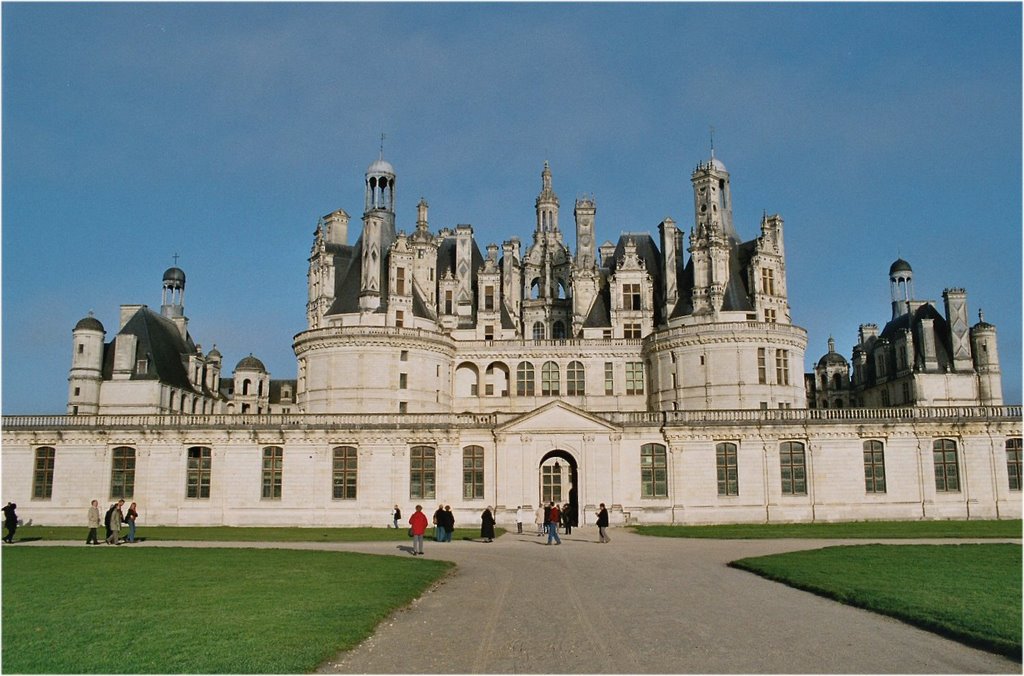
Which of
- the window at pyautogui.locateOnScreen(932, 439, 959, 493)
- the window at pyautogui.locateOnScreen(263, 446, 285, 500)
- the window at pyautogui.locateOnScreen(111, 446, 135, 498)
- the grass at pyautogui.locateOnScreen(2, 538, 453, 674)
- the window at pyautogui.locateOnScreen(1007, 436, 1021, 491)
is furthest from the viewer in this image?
the window at pyautogui.locateOnScreen(111, 446, 135, 498)

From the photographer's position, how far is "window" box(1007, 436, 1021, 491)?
150ft

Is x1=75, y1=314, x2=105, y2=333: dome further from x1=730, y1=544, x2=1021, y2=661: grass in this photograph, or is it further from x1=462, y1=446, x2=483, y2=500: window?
x1=730, y1=544, x2=1021, y2=661: grass

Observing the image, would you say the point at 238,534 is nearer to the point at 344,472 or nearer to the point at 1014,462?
the point at 344,472

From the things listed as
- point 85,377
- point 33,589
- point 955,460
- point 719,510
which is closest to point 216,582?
point 33,589

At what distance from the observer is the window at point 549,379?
59219 mm

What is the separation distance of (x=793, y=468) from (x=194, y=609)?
1455 inches

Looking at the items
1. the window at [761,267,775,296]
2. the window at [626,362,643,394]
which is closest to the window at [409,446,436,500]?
the window at [626,362,643,394]

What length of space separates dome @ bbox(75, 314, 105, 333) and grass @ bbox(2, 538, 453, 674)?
1414 inches

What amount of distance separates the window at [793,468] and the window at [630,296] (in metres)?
17.4

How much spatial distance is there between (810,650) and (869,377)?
225 feet

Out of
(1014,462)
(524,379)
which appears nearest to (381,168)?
(524,379)

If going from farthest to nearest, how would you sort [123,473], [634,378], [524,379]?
[524,379] → [634,378] → [123,473]

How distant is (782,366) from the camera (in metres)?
54.2

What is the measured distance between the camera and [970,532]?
34.3 meters
